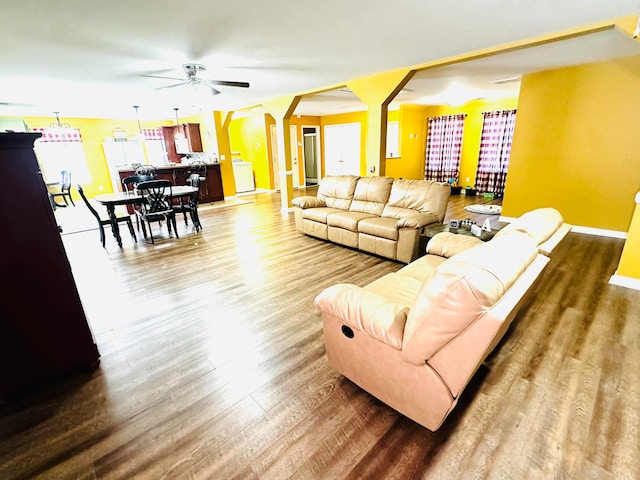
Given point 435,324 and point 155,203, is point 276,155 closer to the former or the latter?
point 155,203

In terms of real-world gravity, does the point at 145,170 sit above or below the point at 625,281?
above

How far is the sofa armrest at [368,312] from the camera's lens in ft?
4.26

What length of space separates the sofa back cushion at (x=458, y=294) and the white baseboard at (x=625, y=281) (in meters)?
2.58

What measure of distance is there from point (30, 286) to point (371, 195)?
3.65 meters

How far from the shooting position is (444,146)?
8.13 metres

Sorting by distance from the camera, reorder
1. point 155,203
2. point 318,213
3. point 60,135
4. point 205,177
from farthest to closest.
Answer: point 60,135, point 205,177, point 155,203, point 318,213

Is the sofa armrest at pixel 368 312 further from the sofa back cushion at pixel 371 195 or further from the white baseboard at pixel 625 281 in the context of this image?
the white baseboard at pixel 625 281

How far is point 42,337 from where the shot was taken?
172 centimetres

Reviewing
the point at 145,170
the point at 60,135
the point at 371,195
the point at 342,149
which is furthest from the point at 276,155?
the point at 60,135

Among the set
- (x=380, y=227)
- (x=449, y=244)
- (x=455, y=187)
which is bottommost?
(x=455, y=187)

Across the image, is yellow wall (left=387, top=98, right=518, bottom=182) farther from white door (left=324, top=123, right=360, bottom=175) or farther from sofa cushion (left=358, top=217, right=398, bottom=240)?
sofa cushion (left=358, top=217, right=398, bottom=240)

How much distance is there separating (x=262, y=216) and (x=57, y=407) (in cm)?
490

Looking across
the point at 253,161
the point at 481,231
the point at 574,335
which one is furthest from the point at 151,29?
the point at 253,161

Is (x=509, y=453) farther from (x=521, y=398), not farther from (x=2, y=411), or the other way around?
(x=2, y=411)
